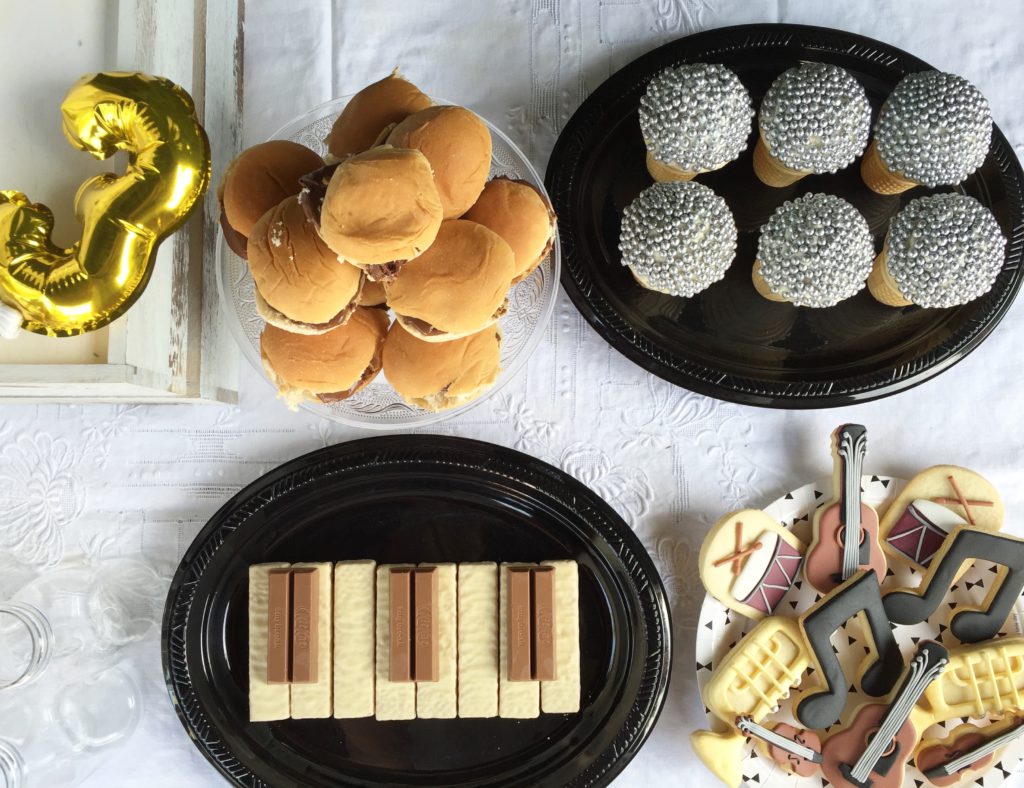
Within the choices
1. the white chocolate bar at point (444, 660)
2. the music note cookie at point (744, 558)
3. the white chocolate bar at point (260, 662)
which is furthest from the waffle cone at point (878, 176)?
the white chocolate bar at point (260, 662)

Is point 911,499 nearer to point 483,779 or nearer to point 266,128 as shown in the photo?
point 483,779

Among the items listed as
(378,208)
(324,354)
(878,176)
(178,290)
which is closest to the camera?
(378,208)

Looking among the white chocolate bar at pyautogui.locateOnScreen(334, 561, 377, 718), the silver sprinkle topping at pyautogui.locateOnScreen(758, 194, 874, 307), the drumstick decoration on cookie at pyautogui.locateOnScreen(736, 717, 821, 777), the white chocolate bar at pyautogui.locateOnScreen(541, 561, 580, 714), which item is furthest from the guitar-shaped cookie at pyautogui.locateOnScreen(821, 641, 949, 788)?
the white chocolate bar at pyautogui.locateOnScreen(334, 561, 377, 718)

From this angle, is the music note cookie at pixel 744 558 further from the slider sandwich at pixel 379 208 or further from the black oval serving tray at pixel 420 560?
the slider sandwich at pixel 379 208

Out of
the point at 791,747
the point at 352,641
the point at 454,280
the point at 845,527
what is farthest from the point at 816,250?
the point at 352,641

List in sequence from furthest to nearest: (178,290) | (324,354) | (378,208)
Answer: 1. (178,290)
2. (324,354)
3. (378,208)

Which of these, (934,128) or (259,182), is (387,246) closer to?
(259,182)

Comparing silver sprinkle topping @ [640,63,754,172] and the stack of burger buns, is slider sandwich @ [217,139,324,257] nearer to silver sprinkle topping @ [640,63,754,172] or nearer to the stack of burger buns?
the stack of burger buns
